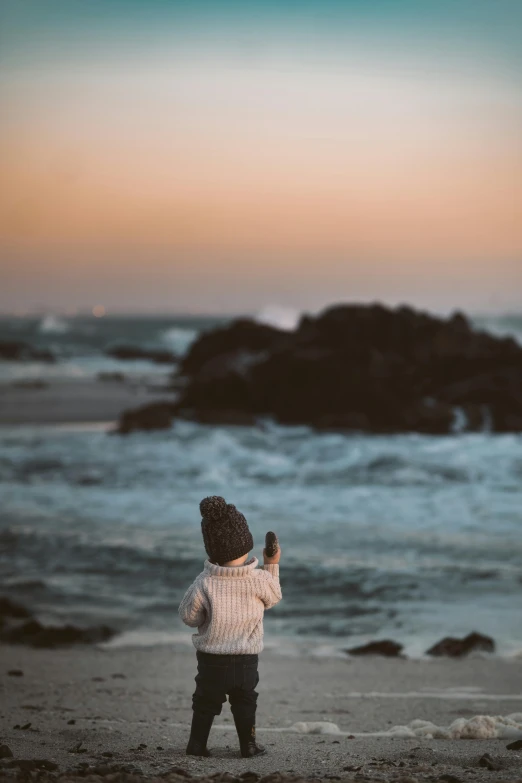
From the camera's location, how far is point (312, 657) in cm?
612

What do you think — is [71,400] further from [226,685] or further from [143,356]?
[143,356]

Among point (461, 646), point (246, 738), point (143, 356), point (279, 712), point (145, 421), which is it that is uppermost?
point (143, 356)

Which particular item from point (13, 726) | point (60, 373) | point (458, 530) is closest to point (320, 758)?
point (13, 726)

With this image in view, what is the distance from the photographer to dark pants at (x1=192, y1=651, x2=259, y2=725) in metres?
3.85

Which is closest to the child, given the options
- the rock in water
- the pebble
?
the pebble

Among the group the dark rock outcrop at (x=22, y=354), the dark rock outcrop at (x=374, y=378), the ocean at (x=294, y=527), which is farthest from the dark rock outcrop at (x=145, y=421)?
the dark rock outcrop at (x=22, y=354)

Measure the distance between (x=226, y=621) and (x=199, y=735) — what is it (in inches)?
18.6

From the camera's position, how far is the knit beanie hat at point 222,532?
381 centimetres


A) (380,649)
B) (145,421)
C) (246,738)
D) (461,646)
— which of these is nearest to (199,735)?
(246,738)

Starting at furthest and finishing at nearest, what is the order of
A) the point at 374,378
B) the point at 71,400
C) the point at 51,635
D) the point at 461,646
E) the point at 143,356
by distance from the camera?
the point at 143,356, the point at 71,400, the point at 374,378, the point at 51,635, the point at 461,646

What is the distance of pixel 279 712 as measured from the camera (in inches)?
197

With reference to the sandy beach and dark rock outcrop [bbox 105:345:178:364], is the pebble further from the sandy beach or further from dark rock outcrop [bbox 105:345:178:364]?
dark rock outcrop [bbox 105:345:178:364]

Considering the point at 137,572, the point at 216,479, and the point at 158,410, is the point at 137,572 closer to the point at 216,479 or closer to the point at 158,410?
the point at 216,479

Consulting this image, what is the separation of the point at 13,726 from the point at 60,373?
37.5 m
